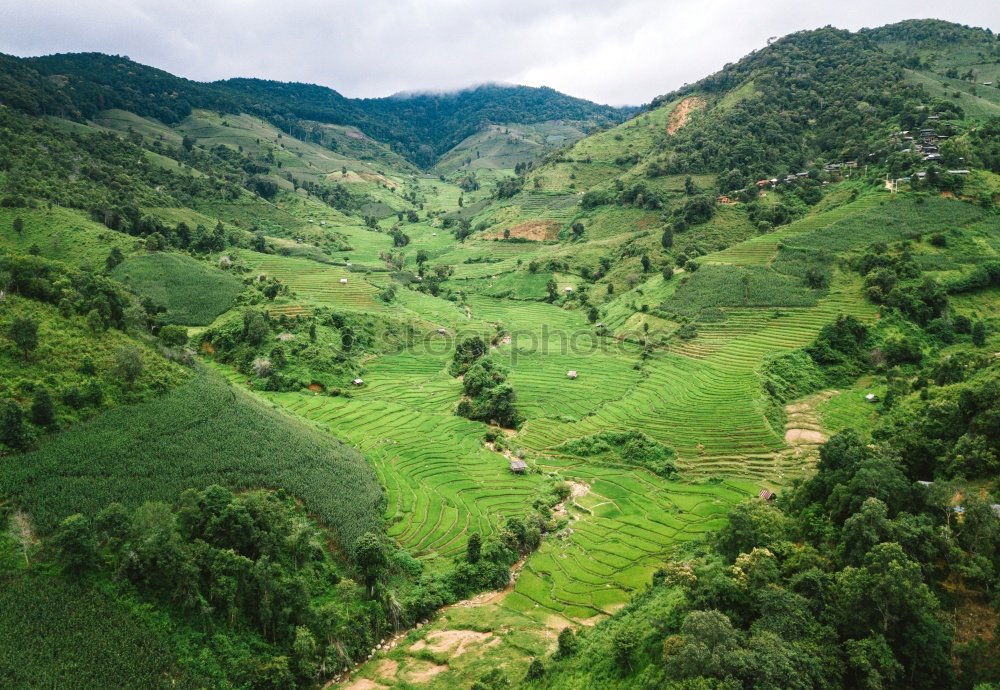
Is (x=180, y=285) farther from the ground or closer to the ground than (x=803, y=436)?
farther from the ground

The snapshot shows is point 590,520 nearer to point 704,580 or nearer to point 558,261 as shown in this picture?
point 704,580

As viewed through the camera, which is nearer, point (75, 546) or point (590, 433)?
point (75, 546)

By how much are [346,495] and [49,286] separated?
2508 cm

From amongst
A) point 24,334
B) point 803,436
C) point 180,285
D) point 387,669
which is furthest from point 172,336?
point 803,436

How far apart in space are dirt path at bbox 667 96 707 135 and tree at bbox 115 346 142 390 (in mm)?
121257

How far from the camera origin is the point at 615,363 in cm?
6219

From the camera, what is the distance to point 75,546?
80.2 ft

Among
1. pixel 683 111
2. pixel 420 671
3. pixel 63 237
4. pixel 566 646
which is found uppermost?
pixel 683 111

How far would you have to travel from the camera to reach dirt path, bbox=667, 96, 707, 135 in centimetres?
13112

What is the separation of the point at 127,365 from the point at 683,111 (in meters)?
133

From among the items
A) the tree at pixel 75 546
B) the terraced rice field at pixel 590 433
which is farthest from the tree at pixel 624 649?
the tree at pixel 75 546

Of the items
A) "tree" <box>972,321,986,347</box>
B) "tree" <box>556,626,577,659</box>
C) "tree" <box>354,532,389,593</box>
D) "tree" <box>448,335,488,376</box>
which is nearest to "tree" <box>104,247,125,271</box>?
"tree" <box>448,335,488,376</box>

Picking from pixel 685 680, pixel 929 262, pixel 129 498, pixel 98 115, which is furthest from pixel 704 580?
pixel 98 115

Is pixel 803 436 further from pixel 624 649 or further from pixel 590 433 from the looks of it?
pixel 624 649
